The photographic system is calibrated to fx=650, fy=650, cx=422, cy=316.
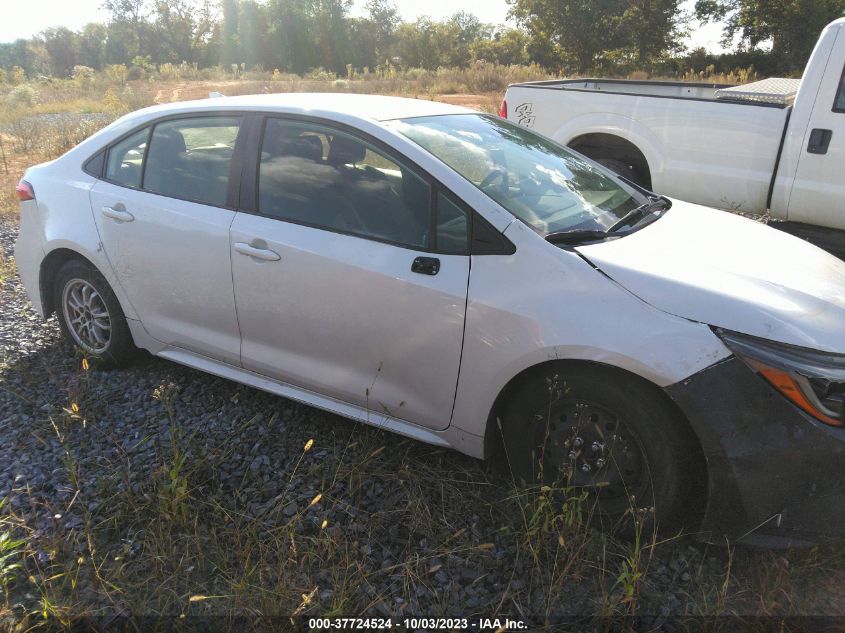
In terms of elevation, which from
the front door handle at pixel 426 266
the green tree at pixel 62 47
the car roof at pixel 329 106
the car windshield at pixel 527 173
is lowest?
the green tree at pixel 62 47

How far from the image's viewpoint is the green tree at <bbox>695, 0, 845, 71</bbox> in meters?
27.5

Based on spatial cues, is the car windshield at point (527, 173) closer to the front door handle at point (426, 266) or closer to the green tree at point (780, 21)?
the front door handle at point (426, 266)

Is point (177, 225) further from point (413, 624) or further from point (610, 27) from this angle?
point (610, 27)

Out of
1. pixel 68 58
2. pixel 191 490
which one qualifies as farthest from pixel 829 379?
pixel 68 58

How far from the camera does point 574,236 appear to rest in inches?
106

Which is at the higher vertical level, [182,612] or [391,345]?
[391,345]

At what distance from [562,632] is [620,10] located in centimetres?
3401

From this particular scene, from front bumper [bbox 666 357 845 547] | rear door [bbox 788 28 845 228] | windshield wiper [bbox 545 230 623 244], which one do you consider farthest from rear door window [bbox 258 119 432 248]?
rear door [bbox 788 28 845 228]

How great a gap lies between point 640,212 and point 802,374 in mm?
1290

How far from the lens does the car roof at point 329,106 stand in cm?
316

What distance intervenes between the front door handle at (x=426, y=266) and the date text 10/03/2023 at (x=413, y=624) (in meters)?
1.31

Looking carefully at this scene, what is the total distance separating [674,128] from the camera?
231 inches

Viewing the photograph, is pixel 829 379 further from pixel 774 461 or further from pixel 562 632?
pixel 562 632

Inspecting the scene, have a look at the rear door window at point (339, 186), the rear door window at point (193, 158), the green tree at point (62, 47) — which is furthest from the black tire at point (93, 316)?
the green tree at point (62, 47)
